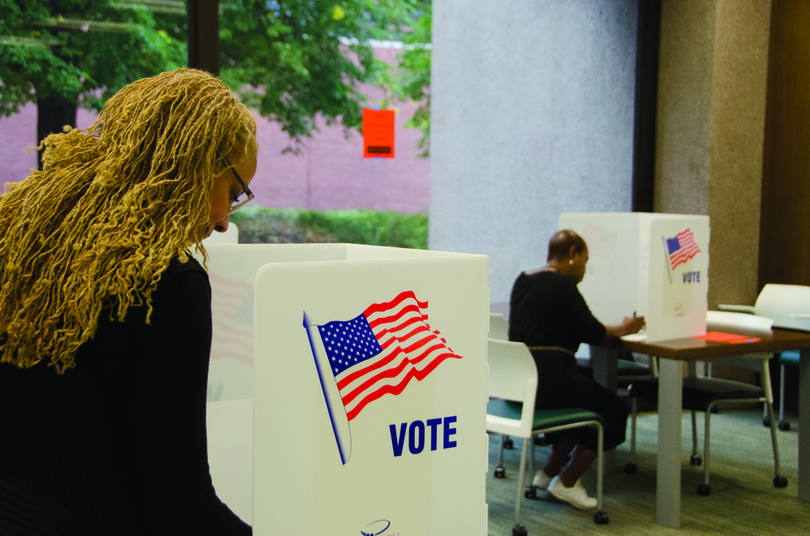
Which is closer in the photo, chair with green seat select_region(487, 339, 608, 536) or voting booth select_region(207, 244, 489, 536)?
voting booth select_region(207, 244, 489, 536)

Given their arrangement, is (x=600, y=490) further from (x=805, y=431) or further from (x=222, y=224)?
(x=222, y=224)

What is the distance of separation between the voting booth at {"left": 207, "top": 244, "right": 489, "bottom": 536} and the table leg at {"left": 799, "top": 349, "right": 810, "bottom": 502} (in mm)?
2692

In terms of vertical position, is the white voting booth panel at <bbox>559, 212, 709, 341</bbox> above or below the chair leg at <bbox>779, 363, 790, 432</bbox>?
above

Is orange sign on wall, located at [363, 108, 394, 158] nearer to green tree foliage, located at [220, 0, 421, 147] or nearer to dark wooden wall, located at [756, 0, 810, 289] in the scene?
green tree foliage, located at [220, 0, 421, 147]

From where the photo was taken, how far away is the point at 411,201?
411cm

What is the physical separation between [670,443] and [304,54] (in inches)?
100.0

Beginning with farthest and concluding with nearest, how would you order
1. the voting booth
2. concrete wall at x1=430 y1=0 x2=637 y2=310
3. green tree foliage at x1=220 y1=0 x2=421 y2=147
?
concrete wall at x1=430 y1=0 x2=637 y2=310 < green tree foliage at x1=220 y1=0 x2=421 y2=147 < the voting booth

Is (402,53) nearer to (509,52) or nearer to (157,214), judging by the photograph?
(509,52)

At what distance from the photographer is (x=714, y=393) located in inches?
130

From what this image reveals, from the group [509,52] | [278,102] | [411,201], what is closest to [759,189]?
[509,52]

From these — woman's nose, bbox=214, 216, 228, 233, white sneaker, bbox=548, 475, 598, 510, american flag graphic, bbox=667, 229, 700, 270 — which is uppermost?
woman's nose, bbox=214, 216, 228, 233

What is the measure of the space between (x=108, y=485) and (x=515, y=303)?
2571 millimetres

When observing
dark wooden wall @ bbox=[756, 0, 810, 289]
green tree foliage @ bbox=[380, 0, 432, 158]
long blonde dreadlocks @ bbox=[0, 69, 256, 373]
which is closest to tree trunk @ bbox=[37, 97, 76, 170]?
green tree foliage @ bbox=[380, 0, 432, 158]

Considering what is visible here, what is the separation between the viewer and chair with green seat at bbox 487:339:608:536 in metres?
2.71
